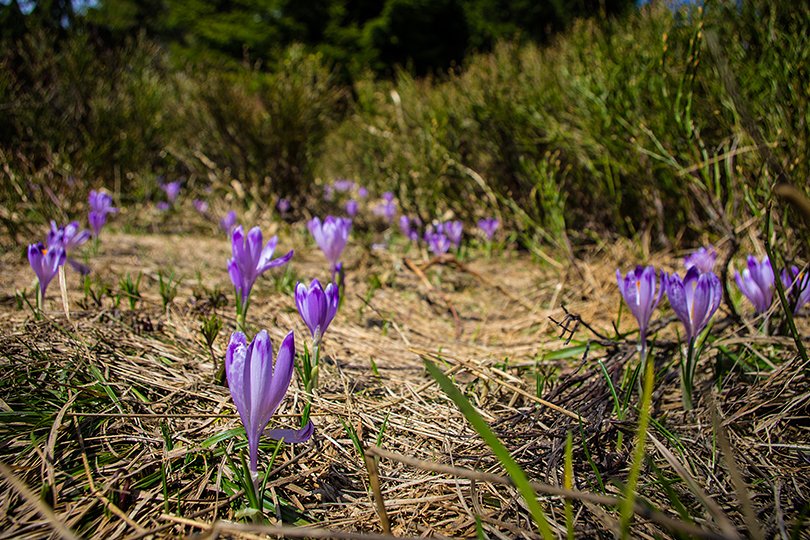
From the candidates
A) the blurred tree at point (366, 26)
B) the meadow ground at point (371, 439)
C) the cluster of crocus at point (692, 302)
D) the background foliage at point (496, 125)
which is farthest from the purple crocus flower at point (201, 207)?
the blurred tree at point (366, 26)

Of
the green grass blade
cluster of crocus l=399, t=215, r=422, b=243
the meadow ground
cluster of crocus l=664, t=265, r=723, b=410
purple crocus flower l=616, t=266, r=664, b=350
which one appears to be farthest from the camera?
cluster of crocus l=399, t=215, r=422, b=243

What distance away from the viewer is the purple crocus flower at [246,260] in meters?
1.43

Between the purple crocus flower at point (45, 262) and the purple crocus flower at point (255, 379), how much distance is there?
3.41 feet

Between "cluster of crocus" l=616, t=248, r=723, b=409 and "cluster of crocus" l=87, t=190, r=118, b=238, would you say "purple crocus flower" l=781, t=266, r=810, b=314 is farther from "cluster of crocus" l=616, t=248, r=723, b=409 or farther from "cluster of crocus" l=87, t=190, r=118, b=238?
"cluster of crocus" l=87, t=190, r=118, b=238

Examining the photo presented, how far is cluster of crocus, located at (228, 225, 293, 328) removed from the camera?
1433 mm

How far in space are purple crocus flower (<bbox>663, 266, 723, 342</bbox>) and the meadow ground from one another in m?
0.18

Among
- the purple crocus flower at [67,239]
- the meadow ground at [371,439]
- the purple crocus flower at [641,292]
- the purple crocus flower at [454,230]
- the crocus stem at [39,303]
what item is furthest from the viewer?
the purple crocus flower at [454,230]

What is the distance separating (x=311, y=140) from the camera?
500 cm

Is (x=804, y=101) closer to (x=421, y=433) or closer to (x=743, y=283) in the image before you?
(x=743, y=283)

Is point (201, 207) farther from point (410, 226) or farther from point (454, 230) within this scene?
point (454, 230)

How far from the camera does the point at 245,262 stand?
147 centimetres

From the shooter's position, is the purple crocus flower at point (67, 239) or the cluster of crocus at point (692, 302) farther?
the purple crocus flower at point (67, 239)

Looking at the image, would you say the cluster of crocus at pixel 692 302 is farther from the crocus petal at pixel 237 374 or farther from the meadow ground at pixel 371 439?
the crocus petal at pixel 237 374

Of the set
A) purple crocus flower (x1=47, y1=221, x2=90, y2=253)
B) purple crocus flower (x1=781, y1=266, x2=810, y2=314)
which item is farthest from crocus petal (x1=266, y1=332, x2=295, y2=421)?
purple crocus flower (x1=781, y1=266, x2=810, y2=314)
